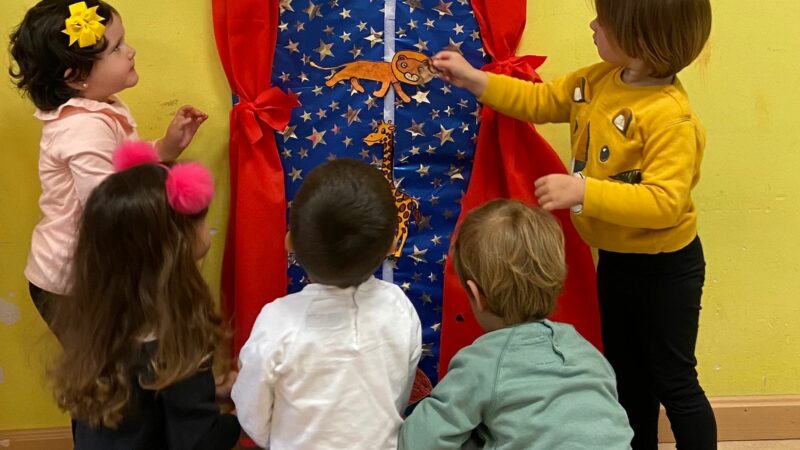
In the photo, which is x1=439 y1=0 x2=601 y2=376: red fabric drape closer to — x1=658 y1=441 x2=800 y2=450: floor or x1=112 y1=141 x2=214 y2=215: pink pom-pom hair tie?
x1=658 y1=441 x2=800 y2=450: floor

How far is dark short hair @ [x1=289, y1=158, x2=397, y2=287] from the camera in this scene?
103 cm

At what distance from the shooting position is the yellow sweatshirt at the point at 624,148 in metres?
1.21

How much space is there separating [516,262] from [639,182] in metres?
0.33

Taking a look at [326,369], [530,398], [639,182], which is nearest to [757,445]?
[639,182]

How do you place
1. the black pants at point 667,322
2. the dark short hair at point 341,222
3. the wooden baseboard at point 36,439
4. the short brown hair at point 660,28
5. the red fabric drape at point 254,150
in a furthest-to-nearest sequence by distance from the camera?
the wooden baseboard at point 36,439 → the red fabric drape at point 254,150 → the black pants at point 667,322 → the short brown hair at point 660,28 → the dark short hair at point 341,222

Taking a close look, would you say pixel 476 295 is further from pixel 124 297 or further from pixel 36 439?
pixel 36 439

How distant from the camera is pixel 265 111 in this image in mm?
1459

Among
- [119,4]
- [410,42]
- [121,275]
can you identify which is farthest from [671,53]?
[119,4]

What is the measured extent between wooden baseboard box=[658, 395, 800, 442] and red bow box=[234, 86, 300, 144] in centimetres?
119

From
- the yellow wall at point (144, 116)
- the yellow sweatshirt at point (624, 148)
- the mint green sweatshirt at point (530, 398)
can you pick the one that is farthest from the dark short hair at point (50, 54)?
the mint green sweatshirt at point (530, 398)

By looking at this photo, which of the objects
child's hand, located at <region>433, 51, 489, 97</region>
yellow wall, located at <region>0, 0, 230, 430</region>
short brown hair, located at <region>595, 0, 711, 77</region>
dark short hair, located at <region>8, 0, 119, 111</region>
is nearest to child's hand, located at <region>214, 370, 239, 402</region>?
yellow wall, located at <region>0, 0, 230, 430</region>

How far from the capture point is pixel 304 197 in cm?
105

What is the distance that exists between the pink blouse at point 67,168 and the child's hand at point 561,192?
0.79m

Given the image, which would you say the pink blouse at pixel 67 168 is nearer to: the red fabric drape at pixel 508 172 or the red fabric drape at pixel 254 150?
the red fabric drape at pixel 254 150
